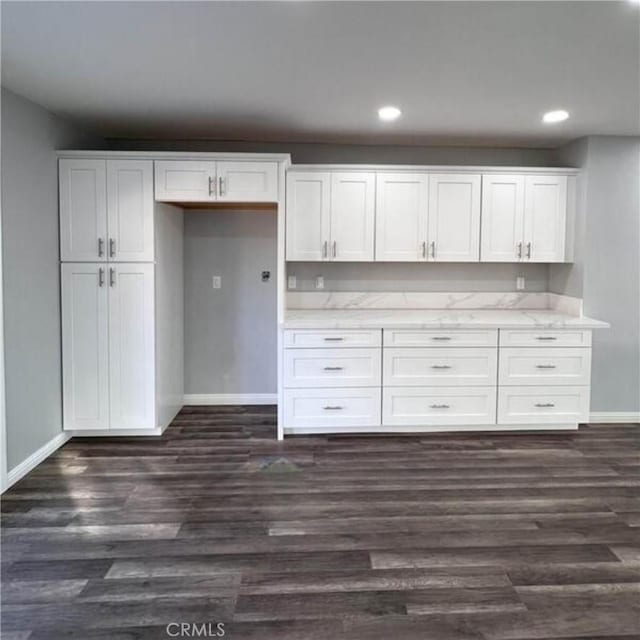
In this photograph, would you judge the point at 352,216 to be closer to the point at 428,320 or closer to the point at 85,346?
the point at 428,320

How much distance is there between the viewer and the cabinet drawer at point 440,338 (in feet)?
13.5

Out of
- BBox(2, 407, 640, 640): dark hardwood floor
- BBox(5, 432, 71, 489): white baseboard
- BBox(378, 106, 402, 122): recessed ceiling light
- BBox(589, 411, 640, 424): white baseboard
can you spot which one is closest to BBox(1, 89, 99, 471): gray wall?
BBox(5, 432, 71, 489): white baseboard

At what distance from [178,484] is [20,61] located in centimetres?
255

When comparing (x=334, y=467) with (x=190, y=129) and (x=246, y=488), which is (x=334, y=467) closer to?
(x=246, y=488)

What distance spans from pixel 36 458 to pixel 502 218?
4.02 meters

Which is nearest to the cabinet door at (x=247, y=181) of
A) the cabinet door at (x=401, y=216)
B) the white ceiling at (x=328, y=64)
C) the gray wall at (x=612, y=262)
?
the white ceiling at (x=328, y=64)

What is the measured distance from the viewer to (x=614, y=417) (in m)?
4.61

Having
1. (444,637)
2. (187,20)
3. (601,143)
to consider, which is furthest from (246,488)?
Answer: (601,143)

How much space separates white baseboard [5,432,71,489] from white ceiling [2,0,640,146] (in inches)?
92.6

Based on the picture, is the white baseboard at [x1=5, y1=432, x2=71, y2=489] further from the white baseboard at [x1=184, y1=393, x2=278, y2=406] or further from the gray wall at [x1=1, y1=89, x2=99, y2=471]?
the white baseboard at [x1=184, y1=393, x2=278, y2=406]

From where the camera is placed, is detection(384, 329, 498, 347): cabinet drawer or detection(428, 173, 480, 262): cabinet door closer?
detection(384, 329, 498, 347): cabinet drawer

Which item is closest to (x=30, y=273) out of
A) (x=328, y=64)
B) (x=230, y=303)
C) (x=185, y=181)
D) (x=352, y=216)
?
(x=185, y=181)

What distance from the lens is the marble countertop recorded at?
4094mm

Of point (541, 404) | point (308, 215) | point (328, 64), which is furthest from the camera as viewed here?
point (308, 215)
